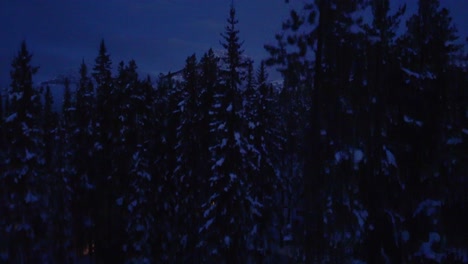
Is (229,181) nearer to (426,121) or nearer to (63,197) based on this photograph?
(426,121)

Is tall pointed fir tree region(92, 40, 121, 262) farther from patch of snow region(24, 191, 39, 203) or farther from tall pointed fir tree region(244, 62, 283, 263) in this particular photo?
tall pointed fir tree region(244, 62, 283, 263)

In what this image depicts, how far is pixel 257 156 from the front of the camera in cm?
2733

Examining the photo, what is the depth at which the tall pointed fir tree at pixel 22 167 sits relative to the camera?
26.5 meters

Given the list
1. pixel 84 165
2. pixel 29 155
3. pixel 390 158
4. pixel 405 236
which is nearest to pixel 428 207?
pixel 405 236

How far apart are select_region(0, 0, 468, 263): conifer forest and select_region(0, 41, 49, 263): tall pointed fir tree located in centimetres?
8

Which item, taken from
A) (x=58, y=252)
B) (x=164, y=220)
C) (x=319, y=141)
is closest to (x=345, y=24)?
(x=319, y=141)

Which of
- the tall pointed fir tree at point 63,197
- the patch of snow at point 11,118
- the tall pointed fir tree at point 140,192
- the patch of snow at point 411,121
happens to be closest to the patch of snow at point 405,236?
the patch of snow at point 411,121

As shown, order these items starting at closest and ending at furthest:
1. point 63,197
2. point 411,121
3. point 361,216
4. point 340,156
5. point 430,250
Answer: point 430,250 < point 340,156 < point 411,121 < point 361,216 < point 63,197

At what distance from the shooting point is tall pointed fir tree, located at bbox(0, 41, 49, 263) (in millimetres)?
26469

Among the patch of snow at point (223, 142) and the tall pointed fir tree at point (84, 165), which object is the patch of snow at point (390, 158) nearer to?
the patch of snow at point (223, 142)

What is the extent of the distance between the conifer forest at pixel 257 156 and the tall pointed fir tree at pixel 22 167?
0.26 ft

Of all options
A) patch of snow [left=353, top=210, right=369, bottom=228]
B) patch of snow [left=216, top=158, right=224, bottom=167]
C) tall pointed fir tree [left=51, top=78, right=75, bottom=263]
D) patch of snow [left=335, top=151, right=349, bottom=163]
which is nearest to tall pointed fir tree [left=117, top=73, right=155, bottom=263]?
tall pointed fir tree [left=51, top=78, right=75, bottom=263]

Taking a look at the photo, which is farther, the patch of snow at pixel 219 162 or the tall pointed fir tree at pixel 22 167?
the tall pointed fir tree at pixel 22 167

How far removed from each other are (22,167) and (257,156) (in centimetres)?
1365
